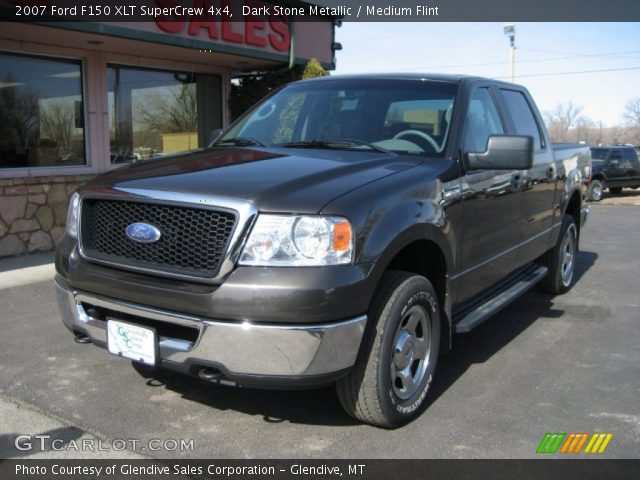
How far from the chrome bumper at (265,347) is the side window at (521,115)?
2978 mm

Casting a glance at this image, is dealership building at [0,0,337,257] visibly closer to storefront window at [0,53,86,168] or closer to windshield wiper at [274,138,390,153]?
storefront window at [0,53,86,168]

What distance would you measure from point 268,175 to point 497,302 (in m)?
2.11

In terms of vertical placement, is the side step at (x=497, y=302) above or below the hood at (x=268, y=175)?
below

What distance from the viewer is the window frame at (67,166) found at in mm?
8203

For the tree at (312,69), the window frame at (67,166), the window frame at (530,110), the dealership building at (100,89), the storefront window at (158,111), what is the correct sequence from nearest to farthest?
the window frame at (530,110) < the dealership building at (100,89) < the window frame at (67,166) < the storefront window at (158,111) < the tree at (312,69)

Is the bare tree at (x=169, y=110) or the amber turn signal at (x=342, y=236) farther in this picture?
the bare tree at (x=169, y=110)

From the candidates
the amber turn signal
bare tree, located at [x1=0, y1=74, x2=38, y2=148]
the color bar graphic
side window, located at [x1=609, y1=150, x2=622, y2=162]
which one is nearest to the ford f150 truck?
the amber turn signal

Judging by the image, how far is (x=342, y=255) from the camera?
9.29ft

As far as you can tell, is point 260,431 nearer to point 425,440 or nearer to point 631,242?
point 425,440

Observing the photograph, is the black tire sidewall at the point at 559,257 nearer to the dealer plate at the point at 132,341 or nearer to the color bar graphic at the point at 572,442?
the color bar graphic at the point at 572,442

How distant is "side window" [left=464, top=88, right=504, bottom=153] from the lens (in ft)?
13.6

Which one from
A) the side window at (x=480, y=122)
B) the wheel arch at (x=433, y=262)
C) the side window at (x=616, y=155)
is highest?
the side window at (x=480, y=122)

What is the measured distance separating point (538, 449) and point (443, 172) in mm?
1593

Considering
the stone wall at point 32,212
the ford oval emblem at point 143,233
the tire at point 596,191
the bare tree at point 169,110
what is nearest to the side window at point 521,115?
the ford oval emblem at point 143,233
